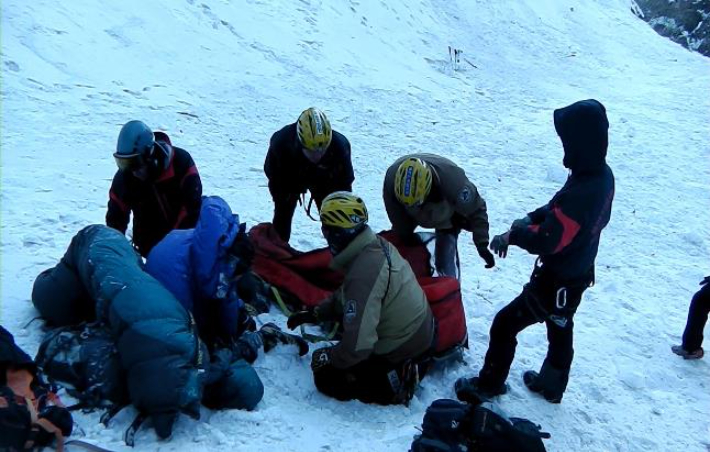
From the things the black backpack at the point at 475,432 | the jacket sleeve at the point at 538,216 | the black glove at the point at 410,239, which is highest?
the jacket sleeve at the point at 538,216

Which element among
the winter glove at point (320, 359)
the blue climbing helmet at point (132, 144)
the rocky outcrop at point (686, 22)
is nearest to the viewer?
the winter glove at point (320, 359)

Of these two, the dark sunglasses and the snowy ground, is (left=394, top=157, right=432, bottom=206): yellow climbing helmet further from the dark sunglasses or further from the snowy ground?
the dark sunglasses

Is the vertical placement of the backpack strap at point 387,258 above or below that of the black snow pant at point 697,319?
above

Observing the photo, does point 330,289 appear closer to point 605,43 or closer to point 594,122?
point 594,122

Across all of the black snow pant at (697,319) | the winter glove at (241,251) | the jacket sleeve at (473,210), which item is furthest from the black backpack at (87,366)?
the black snow pant at (697,319)

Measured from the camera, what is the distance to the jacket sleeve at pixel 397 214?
5.48 metres

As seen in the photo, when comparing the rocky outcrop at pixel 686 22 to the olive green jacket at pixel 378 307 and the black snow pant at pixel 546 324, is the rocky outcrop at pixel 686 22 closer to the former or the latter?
the black snow pant at pixel 546 324

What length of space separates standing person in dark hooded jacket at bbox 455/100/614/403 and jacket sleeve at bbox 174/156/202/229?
2.39m

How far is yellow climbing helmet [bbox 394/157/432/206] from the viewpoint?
5.10m

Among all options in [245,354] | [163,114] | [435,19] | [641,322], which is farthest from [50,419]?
[435,19]

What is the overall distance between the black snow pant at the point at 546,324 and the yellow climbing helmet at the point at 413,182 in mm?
1099

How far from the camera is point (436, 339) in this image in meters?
4.76

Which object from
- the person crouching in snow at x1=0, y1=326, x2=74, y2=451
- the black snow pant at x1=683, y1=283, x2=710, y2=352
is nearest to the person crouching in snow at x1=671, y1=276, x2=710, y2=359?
the black snow pant at x1=683, y1=283, x2=710, y2=352

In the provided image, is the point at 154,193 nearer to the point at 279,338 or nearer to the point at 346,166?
the point at 279,338
